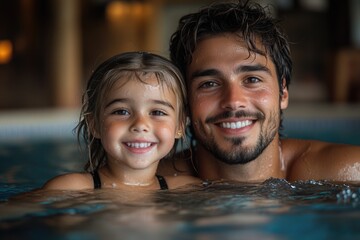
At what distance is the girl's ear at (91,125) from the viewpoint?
306 cm

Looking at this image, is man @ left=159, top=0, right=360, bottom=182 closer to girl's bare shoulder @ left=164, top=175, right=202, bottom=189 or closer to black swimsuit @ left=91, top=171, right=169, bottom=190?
girl's bare shoulder @ left=164, top=175, right=202, bottom=189

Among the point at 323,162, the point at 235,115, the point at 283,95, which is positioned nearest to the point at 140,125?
the point at 235,115

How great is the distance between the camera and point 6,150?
7316mm

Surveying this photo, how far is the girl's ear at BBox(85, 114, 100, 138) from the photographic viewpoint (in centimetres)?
306

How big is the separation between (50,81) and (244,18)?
9865 millimetres

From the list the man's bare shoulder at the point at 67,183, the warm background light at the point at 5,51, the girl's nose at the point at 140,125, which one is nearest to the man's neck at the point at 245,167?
the girl's nose at the point at 140,125

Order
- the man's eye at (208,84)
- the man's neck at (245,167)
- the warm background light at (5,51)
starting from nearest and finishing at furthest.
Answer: the man's eye at (208,84) → the man's neck at (245,167) → the warm background light at (5,51)

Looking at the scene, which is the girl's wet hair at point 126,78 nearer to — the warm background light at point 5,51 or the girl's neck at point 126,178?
the girl's neck at point 126,178

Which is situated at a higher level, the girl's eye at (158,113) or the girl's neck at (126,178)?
the girl's eye at (158,113)

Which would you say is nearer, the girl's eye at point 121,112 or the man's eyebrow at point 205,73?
the girl's eye at point 121,112

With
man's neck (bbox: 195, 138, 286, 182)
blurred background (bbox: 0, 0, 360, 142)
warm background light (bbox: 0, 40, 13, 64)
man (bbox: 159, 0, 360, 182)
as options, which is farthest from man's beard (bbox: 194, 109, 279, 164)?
warm background light (bbox: 0, 40, 13, 64)

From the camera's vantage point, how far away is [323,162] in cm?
334

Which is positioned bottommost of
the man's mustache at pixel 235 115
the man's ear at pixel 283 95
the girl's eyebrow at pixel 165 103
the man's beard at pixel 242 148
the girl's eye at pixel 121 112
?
the man's beard at pixel 242 148

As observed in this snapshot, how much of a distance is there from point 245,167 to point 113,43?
38.6ft
